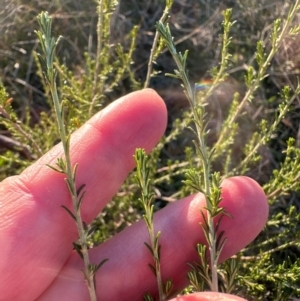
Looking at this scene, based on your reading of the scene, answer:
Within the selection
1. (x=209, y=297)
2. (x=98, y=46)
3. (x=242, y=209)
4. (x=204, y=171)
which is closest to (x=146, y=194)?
(x=204, y=171)

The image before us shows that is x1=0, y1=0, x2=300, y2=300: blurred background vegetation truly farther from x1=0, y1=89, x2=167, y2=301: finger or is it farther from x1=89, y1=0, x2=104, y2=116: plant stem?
x1=0, y1=89, x2=167, y2=301: finger

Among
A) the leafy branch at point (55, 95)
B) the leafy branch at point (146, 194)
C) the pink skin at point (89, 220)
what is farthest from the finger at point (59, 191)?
Answer: the leafy branch at point (146, 194)

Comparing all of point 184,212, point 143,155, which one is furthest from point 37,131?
point 143,155

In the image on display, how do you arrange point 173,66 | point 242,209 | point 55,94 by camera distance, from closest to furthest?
point 55,94
point 242,209
point 173,66

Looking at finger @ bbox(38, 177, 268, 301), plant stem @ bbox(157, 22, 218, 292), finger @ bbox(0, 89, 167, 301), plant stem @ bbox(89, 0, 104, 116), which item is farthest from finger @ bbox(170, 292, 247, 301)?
plant stem @ bbox(89, 0, 104, 116)

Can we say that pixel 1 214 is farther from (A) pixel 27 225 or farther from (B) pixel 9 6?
(B) pixel 9 6

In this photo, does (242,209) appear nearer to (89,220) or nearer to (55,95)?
(89,220)
